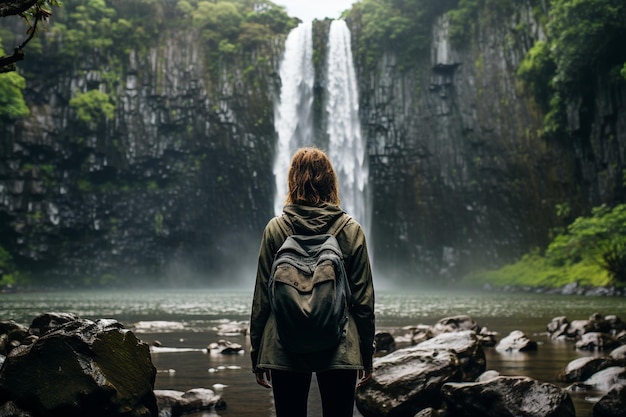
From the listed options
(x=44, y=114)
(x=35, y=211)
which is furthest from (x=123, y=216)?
(x=44, y=114)

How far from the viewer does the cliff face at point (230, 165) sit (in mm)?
48594

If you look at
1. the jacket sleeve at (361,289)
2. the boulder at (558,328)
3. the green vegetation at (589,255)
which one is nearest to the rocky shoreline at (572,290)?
the green vegetation at (589,255)

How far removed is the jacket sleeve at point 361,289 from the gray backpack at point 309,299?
0.11 m

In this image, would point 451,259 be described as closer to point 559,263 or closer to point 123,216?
point 559,263

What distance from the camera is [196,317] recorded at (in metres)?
19.9

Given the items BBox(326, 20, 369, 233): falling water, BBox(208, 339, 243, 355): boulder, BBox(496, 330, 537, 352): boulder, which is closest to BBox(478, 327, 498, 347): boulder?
BBox(496, 330, 537, 352): boulder

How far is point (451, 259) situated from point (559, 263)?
11850 mm

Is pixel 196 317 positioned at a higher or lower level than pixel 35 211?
lower

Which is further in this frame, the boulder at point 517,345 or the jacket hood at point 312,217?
the boulder at point 517,345

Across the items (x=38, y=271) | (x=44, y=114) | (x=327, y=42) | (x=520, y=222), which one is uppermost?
(x=327, y=42)

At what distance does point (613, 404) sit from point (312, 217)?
3625 mm

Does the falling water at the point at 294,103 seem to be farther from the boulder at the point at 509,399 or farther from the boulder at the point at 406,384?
the boulder at the point at 509,399

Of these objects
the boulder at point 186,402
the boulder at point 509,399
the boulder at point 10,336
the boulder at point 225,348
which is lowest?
the boulder at point 225,348

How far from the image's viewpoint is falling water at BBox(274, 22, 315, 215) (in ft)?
164
